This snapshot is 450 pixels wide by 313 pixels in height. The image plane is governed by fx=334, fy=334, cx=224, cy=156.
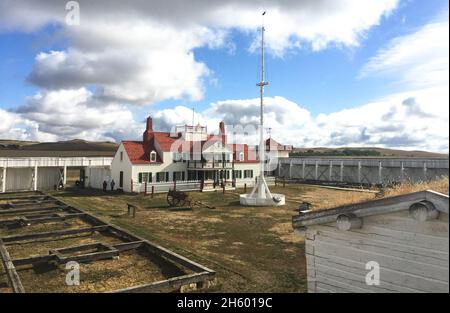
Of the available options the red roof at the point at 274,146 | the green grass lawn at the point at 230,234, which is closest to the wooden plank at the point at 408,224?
the green grass lawn at the point at 230,234

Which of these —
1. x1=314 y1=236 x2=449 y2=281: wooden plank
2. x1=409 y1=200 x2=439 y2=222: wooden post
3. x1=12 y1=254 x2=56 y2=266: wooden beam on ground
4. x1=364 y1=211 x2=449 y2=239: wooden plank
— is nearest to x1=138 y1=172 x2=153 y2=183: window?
x1=12 y1=254 x2=56 y2=266: wooden beam on ground

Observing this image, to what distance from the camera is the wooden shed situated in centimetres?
599

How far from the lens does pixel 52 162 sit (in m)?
37.2

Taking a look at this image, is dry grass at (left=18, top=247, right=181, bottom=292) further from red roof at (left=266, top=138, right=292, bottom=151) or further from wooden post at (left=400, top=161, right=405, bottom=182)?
red roof at (left=266, top=138, right=292, bottom=151)

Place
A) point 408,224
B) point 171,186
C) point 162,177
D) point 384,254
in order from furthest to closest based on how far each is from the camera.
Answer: point 162,177 → point 171,186 → point 384,254 → point 408,224

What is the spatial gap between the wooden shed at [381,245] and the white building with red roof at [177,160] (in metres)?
28.9

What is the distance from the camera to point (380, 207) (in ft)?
21.8

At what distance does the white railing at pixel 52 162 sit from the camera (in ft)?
112

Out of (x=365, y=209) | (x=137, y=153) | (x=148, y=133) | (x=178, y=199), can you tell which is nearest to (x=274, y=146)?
(x=148, y=133)

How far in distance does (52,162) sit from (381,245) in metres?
37.8

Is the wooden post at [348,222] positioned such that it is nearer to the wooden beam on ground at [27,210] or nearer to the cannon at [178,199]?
the cannon at [178,199]

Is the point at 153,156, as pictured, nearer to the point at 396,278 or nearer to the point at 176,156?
the point at 176,156

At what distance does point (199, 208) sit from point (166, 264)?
13.3 metres

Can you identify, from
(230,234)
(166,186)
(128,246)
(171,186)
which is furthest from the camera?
(171,186)
